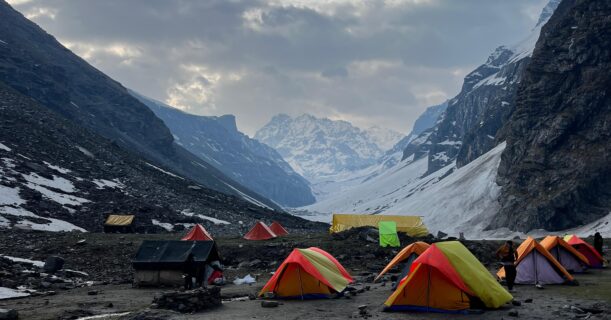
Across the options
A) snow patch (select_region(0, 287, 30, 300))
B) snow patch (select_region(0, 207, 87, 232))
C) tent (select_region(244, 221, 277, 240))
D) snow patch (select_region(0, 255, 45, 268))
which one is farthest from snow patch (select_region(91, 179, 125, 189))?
snow patch (select_region(0, 287, 30, 300))

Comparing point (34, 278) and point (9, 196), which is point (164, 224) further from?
point (34, 278)

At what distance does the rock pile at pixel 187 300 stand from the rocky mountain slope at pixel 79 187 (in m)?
32.8

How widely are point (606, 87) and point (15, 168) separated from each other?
292 feet

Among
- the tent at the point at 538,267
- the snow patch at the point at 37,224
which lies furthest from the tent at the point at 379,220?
the snow patch at the point at 37,224

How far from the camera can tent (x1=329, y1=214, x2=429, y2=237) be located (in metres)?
49.8

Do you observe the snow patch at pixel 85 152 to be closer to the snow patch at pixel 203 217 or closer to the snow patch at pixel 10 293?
the snow patch at pixel 203 217

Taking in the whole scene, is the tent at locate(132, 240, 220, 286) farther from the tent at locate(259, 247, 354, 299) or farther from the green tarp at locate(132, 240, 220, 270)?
the tent at locate(259, 247, 354, 299)

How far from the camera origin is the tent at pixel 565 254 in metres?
28.2

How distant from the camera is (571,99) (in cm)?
9462

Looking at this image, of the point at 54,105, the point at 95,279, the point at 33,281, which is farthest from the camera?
the point at 54,105

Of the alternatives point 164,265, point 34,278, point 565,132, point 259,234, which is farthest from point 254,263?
point 565,132

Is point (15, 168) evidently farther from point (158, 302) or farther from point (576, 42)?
point (576, 42)

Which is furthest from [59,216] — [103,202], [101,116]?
[101,116]

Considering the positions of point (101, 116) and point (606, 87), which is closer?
point (606, 87)
